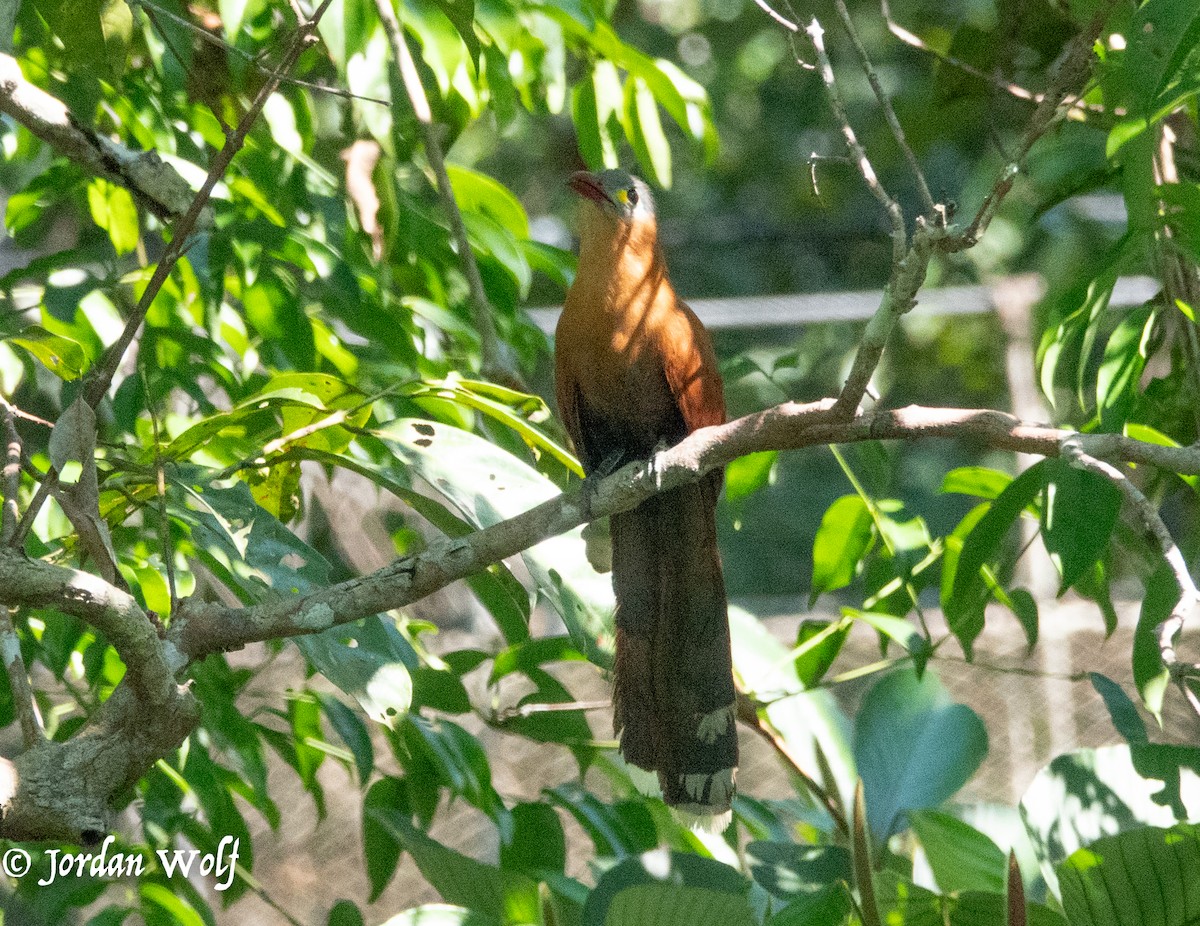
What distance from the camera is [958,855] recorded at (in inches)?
82.9

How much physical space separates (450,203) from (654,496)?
33.2 inches

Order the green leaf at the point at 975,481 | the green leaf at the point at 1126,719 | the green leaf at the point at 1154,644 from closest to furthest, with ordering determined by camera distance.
Answer: the green leaf at the point at 1154,644 → the green leaf at the point at 1126,719 → the green leaf at the point at 975,481

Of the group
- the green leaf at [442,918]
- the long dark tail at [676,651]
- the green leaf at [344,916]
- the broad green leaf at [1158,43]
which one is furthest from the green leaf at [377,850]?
the broad green leaf at [1158,43]

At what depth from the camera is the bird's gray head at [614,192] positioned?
3521mm

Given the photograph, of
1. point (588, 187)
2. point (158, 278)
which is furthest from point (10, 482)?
point (588, 187)

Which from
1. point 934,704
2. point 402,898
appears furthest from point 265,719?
point 934,704

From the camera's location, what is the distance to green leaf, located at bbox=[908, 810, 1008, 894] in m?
2.07

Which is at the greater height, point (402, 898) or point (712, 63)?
point (712, 63)

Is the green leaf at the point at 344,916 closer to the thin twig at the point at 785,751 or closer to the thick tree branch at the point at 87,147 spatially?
the thin twig at the point at 785,751

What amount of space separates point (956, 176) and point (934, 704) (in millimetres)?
8016

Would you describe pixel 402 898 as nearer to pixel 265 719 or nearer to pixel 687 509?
pixel 265 719

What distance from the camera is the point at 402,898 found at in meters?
6.17

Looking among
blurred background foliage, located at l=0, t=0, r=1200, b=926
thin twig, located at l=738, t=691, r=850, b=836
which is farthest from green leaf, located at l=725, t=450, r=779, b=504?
thin twig, located at l=738, t=691, r=850, b=836

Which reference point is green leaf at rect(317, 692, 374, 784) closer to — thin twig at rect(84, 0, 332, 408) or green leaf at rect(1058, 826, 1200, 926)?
thin twig at rect(84, 0, 332, 408)
